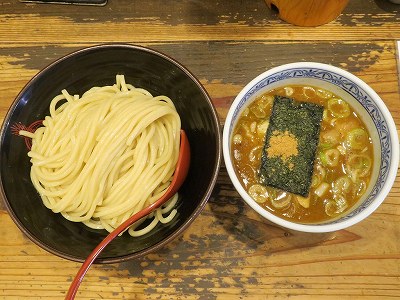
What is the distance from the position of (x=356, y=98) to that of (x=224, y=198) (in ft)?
1.91

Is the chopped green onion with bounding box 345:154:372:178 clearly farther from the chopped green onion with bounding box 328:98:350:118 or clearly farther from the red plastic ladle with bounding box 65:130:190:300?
the red plastic ladle with bounding box 65:130:190:300

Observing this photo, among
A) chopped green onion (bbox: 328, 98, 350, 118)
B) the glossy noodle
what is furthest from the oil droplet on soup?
the glossy noodle

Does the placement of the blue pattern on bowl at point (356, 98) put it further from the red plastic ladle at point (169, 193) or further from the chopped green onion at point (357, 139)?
the red plastic ladle at point (169, 193)

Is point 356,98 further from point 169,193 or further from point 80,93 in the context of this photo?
point 80,93

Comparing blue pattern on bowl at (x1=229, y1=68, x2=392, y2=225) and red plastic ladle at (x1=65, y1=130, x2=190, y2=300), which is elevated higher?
blue pattern on bowl at (x1=229, y1=68, x2=392, y2=225)

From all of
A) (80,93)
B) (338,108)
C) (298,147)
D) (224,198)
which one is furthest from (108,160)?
(338,108)

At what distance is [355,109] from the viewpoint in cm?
137

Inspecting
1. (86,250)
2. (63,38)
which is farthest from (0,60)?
(86,250)

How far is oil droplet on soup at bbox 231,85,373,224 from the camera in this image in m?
1.31

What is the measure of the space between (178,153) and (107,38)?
2.18 ft

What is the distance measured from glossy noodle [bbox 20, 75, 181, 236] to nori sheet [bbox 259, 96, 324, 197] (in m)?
0.34

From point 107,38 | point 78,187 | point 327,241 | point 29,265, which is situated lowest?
point 29,265

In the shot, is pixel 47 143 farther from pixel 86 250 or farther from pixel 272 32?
pixel 272 32

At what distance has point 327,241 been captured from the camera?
1.48 meters
